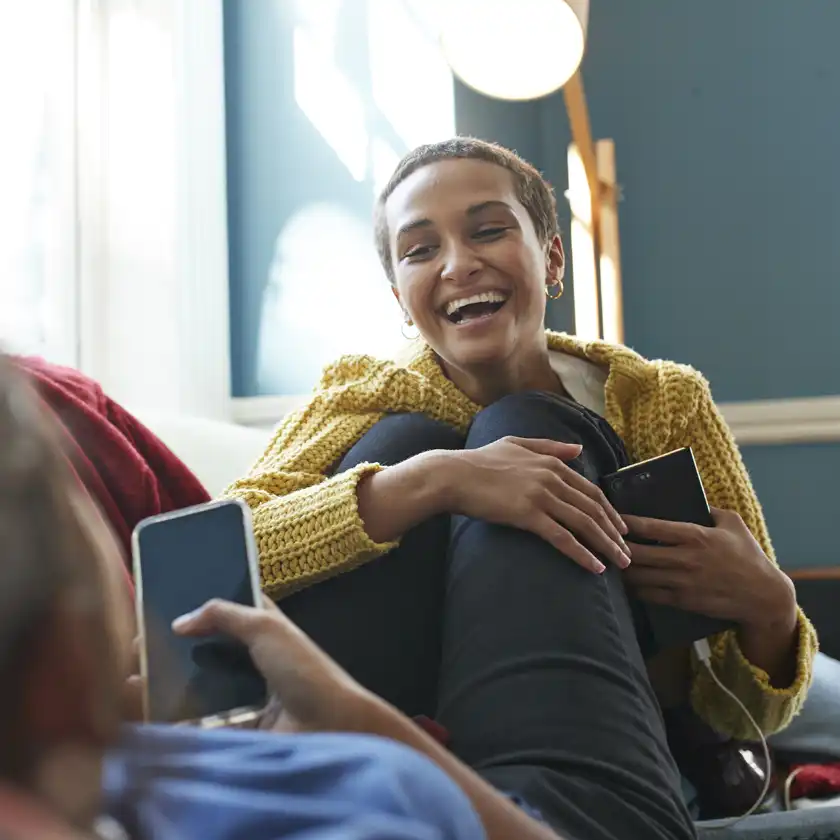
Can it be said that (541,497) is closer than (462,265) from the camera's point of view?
Yes

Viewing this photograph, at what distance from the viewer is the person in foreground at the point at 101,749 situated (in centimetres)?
15

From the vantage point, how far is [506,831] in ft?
0.84

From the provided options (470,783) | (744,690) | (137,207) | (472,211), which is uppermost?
(137,207)

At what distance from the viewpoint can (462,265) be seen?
698mm

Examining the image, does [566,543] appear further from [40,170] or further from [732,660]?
[40,170]

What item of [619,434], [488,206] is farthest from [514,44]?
[619,434]

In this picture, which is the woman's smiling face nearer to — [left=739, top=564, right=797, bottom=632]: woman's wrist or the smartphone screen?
[left=739, top=564, right=797, bottom=632]: woman's wrist

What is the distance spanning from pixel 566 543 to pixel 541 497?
4 cm

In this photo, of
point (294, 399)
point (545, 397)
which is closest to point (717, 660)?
point (545, 397)

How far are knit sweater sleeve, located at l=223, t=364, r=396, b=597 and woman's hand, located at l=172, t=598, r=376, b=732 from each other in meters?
0.23

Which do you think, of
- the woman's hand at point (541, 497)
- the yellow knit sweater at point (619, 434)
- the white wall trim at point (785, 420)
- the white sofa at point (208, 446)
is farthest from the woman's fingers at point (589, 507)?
the white wall trim at point (785, 420)

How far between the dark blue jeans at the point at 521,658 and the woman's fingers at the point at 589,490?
3 centimetres

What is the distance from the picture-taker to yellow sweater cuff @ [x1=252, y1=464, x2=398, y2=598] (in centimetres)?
50

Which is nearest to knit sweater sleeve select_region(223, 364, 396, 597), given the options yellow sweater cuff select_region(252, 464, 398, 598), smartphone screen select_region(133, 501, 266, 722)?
yellow sweater cuff select_region(252, 464, 398, 598)
